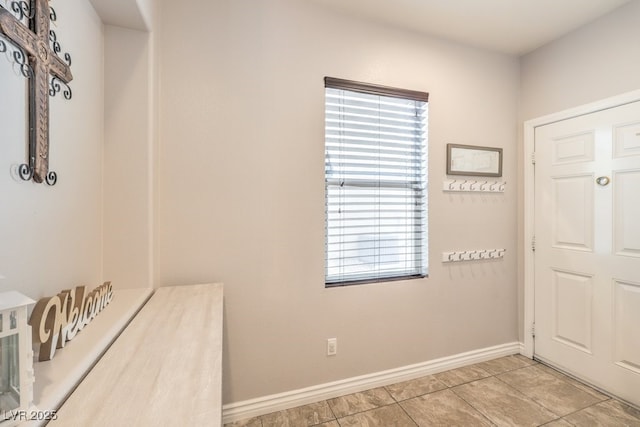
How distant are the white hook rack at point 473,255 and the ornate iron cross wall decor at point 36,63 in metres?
2.36

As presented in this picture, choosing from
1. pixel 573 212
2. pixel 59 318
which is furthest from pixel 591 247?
pixel 59 318

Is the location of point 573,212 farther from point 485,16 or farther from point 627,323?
point 485,16

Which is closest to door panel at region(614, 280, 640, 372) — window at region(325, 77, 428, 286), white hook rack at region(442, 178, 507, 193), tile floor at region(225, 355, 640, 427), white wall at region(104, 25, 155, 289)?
tile floor at region(225, 355, 640, 427)

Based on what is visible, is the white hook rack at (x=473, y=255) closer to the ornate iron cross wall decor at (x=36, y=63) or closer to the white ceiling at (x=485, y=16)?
the white ceiling at (x=485, y=16)

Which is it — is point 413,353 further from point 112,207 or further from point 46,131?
point 46,131

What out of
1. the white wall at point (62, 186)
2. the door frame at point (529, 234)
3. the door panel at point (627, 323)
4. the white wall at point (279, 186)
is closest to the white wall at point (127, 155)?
the white wall at point (62, 186)

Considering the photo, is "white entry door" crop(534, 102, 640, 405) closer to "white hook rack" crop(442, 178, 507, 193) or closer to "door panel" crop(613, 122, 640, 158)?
"door panel" crop(613, 122, 640, 158)

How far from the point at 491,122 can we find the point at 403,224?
4.18 ft

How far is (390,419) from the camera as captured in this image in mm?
1639

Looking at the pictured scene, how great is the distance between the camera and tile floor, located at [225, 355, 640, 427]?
63.8 inches

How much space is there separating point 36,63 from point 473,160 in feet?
8.57

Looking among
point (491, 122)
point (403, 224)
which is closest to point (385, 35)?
point (491, 122)

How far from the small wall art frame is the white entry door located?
337 mm

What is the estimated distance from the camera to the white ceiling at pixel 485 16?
5.86 feet
